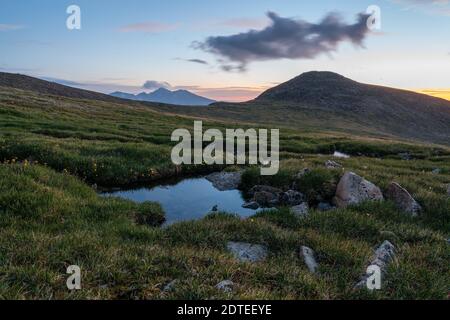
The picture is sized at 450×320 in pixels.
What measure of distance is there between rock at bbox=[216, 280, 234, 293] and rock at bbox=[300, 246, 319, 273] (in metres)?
2.28

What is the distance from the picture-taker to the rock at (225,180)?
20.8 meters

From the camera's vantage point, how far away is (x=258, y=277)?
7852 mm

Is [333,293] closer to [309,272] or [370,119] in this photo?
[309,272]

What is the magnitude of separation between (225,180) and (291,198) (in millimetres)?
5168

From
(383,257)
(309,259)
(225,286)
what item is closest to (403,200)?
(383,257)

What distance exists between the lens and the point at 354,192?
1573cm

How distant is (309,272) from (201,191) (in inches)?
460

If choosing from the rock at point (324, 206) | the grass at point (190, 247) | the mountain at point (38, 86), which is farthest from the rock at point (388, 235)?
the mountain at point (38, 86)

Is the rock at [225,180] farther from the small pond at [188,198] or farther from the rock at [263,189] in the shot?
the rock at [263,189]

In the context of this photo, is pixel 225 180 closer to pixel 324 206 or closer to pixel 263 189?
pixel 263 189

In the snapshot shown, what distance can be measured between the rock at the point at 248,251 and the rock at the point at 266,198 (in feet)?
22.7

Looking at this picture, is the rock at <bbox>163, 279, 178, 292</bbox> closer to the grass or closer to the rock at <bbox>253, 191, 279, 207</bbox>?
the grass

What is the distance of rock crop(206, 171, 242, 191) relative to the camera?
20.8m

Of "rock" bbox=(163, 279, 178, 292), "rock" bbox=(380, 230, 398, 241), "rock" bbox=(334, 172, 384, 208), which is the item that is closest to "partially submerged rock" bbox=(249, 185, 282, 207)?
"rock" bbox=(334, 172, 384, 208)
